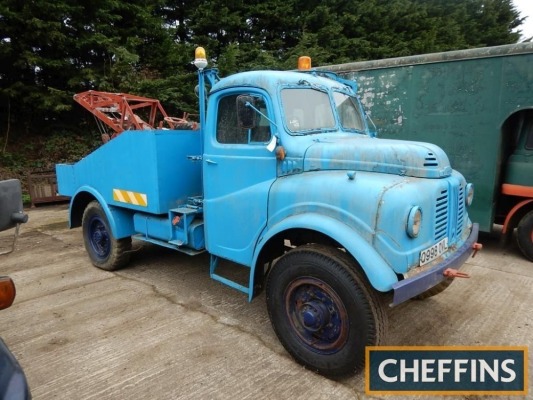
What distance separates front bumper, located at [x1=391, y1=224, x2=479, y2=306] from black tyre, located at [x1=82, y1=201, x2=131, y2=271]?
3.53 m

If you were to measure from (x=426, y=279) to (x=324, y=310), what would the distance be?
2.36 ft

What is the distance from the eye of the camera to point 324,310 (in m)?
2.66

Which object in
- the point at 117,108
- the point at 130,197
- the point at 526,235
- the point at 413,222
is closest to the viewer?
the point at 413,222

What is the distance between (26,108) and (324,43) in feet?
35.8

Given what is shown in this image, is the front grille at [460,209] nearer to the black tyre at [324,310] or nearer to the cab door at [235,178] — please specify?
the black tyre at [324,310]

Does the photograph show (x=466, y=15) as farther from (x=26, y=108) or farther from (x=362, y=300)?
(x=362, y=300)

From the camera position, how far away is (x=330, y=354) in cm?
267

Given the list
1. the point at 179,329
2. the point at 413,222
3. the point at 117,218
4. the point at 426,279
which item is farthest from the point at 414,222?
the point at 117,218

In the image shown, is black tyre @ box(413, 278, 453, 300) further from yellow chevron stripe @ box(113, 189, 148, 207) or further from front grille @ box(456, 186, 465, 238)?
yellow chevron stripe @ box(113, 189, 148, 207)

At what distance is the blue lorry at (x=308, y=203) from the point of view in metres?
2.46

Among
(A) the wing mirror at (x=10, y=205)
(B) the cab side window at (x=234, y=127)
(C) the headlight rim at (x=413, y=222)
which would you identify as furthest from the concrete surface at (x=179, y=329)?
(B) the cab side window at (x=234, y=127)

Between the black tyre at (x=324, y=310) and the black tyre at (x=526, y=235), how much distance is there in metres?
3.96

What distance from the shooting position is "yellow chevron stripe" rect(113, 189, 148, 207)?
4136mm

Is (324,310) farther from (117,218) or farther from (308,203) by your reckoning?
(117,218)
